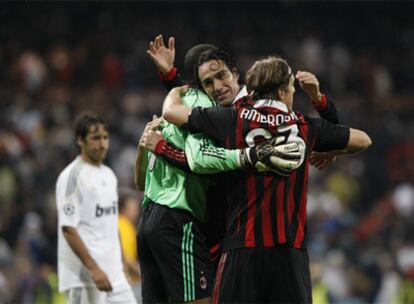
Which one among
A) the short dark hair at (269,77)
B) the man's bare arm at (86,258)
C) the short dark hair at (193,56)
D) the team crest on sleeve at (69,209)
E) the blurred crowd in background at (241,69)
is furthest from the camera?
the blurred crowd in background at (241,69)

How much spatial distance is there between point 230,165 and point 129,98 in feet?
38.3

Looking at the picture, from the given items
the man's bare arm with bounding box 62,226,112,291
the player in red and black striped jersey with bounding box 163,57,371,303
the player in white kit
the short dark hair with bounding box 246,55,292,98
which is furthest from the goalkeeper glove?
the player in white kit

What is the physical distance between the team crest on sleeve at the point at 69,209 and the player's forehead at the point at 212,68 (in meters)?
1.97

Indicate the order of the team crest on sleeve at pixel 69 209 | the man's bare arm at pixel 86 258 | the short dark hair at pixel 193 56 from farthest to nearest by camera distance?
the team crest on sleeve at pixel 69 209
the man's bare arm at pixel 86 258
the short dark hair at pixel 193 56

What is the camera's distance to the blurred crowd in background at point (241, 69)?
1363 centimetres

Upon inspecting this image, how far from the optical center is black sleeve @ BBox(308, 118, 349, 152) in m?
5.77

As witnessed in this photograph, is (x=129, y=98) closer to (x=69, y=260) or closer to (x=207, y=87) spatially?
(x=69, y=260)

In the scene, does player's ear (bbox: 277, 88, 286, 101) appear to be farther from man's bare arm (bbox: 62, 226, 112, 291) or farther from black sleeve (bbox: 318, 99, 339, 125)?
man's bare arm (bbox: 62, 226, 112, 291)

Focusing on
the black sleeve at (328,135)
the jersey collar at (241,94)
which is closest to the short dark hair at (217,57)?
the jersey collar at (241,94)

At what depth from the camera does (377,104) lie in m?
17.8

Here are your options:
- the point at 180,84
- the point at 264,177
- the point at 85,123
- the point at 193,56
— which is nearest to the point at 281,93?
the point at 264,177

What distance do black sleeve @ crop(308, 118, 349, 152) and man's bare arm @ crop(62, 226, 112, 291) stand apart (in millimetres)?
2305

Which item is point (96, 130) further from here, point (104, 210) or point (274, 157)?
point (274, 157)

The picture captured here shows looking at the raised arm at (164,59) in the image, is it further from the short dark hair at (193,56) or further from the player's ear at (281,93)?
the player's ear at (281,93)
